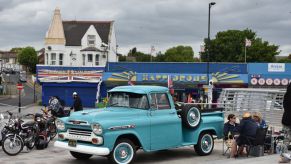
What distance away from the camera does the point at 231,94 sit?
812 inches

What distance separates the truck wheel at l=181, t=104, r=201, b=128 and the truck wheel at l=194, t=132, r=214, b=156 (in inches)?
22.9

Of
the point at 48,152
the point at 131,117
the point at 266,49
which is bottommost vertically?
the point at 48,152

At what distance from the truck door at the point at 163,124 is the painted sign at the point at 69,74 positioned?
3386 centimetres

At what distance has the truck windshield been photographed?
12176 millimetres

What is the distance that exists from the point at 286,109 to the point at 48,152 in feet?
24.4

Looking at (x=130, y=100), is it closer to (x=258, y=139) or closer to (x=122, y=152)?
(x=122, y=152)

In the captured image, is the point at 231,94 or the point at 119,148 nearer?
the point at 119,148

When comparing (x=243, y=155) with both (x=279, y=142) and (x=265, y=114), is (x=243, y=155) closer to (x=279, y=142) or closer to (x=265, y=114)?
(x=279, y=142)

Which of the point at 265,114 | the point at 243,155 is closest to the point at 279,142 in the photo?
the point at 243,155

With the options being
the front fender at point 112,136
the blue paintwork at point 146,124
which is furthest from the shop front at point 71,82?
the front fender at point 112,136

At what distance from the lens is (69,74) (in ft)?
154

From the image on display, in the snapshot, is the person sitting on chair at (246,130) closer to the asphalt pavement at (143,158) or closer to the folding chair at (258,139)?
the folding chair at (258,139)

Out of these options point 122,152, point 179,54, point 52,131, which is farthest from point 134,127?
point 179,54

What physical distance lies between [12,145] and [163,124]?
455 centimetres
